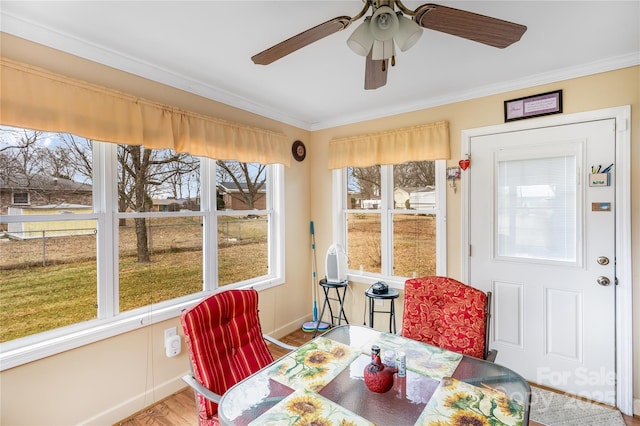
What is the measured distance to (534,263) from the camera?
247 cm

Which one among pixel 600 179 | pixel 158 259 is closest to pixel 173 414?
pixel 158 259

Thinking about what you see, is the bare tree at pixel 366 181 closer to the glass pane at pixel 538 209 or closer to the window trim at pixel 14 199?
the glass pane at pixel 538 209

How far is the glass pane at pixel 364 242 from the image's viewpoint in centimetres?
337

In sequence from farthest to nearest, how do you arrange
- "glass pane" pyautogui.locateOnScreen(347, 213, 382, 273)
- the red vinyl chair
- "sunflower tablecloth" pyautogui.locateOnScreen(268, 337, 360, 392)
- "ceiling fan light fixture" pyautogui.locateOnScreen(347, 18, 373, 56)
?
"glass pane" pyautogui.locateOnScreen(347, 213, 382, 273) → the red vinyl chair → "sunflower tablecloth" pyautogui.locateOnScreen(268, 337, 360, 392) → "ceiling fan light fixture" pyautogui.locateOnScreen(347, 18, 373, 56)

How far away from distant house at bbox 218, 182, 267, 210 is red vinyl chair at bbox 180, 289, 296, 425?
→ 1.29 metres

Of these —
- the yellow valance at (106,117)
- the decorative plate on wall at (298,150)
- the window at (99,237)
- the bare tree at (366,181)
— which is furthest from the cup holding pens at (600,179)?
the window at (99,237)

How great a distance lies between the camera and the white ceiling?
1.61m

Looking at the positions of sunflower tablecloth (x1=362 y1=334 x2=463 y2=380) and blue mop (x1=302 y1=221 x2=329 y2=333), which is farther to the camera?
blue mop (x1=302 y1=221 x2=329 y2=333)

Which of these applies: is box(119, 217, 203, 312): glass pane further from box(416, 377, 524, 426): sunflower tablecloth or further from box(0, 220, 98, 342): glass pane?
box(416, 377, 524, 426): sunflower tablecloth

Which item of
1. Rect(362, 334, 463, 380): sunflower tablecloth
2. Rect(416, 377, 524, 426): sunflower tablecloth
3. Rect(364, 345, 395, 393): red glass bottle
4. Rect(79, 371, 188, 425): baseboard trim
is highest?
Rect(364, 345, 395, 393): red glass bottle

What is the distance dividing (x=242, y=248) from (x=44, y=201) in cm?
162

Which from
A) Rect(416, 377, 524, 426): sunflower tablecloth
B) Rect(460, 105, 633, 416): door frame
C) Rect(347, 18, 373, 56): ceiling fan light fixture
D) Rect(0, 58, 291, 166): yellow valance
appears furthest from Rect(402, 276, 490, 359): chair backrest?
Rect(0, 58, 291, 166): yellow valance

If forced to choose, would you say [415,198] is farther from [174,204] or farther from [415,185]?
[174,204]

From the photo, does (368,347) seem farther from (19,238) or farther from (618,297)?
(19,238)
